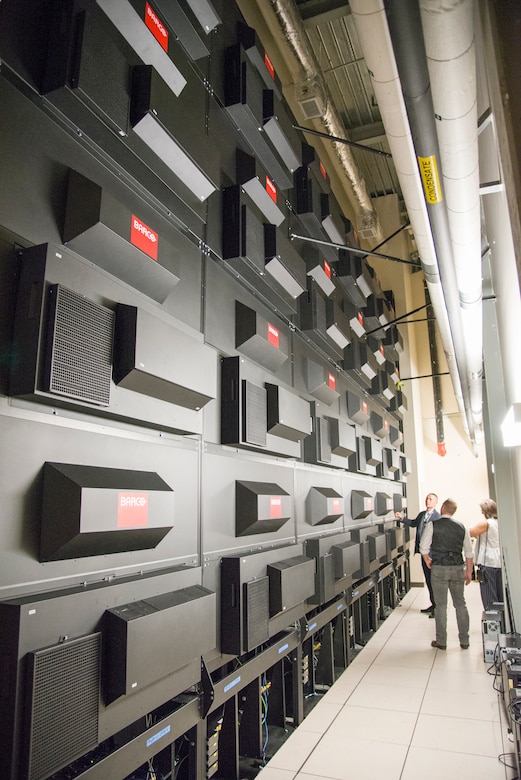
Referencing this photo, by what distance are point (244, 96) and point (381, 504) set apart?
553 centimetres

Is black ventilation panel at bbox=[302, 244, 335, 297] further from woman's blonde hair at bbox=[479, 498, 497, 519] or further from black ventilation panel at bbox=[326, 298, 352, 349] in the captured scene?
woman's blonde hair at bbox=[479, 498, 497, 519]

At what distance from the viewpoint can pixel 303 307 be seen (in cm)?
448

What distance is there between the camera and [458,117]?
2484mm

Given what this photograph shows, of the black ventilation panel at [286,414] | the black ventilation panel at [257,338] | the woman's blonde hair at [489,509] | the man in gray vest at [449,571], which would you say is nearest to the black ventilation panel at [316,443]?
the black ventilation panel at [286,414]

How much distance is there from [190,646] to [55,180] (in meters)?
1.87

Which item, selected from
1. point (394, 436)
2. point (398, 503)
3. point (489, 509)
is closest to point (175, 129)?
point (489, 509)

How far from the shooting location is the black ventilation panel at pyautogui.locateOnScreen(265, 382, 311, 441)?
11.1 feet

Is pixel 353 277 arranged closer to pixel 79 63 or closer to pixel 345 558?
pixel 345 558

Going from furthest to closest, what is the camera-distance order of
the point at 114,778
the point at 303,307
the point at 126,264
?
the point at 303,307, the point at 126,264, the point at 114,778

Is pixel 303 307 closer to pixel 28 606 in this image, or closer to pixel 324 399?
pixel 324 399

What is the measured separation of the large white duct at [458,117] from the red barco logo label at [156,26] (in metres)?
1.11

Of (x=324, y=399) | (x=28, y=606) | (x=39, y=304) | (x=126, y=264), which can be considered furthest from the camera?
(x=324, y=399)

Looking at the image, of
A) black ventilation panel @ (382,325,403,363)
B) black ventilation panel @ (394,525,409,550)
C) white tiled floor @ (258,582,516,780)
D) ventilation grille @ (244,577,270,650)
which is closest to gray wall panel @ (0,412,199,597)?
ventilation grille @ (244,577,270,650)

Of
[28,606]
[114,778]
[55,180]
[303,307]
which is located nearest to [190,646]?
[114,778]
